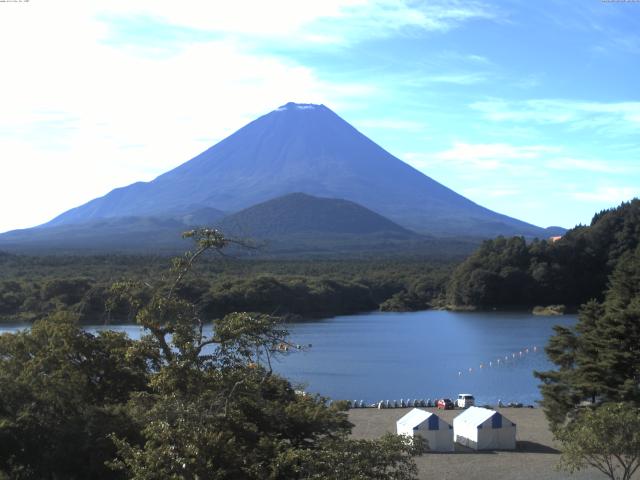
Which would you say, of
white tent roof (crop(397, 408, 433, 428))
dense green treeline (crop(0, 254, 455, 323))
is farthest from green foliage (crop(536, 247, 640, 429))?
dense green treeline (crop(0, 254, 455, 323))

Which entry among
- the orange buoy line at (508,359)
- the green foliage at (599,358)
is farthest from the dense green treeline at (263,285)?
the green foliage at (599,358)

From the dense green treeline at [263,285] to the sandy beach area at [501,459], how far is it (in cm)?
1335

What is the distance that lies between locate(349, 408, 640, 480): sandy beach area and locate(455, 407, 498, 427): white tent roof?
0.46 metres

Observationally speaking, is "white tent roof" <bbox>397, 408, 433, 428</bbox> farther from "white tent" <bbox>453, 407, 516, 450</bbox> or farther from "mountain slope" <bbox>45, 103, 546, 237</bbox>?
"mountain slope" <bbox>45, 103, 546, 237</bbox>

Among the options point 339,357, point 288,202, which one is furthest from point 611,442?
point 288,202

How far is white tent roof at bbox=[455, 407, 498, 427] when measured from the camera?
13.1 metres

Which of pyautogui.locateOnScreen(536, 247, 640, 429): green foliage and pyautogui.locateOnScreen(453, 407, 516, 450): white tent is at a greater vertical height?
pyautogui.locateOnScreen(536, 247, 640, 429): green foliage

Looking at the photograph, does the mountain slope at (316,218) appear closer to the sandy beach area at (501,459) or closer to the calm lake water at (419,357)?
the calm lake water at (419,357)

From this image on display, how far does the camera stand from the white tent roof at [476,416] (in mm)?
13098

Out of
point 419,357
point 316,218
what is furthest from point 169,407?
point 316,218

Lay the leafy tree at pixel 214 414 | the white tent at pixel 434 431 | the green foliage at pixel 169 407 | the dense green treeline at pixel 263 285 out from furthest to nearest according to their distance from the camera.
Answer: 1. the dense green treeline at pixel 263 285
2. the white tent at pixel 434 431
3. the green foliage at pixel 169 407
4. the leafy tree at pixel 214 414

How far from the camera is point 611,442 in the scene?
26.7 ft

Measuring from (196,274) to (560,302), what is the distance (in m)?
38.6

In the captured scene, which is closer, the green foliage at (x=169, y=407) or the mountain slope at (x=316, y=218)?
the green foliage at (x=169, y=407)
